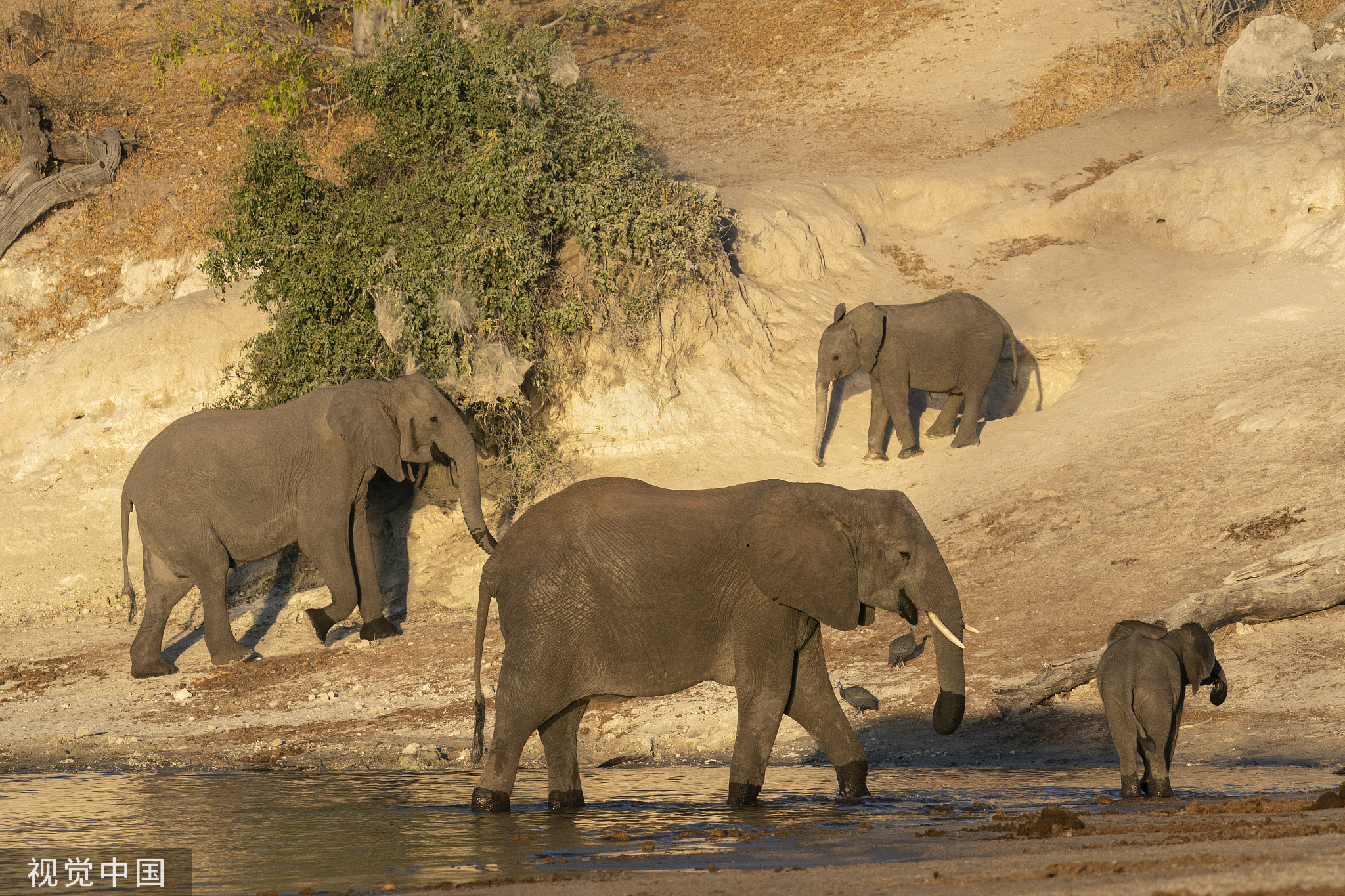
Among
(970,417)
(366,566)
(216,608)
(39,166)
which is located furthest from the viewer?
(39,166)

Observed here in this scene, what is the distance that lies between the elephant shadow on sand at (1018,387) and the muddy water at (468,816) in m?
10.1

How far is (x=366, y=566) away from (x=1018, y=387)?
32.6ft

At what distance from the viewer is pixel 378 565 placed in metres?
16.7

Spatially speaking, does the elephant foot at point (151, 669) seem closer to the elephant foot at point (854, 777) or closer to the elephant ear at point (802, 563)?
the elephant ear at point (802, 563)

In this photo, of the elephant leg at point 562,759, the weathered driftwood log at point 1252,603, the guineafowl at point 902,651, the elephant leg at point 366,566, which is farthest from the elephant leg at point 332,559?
the weathered driftwood log at point 1252,603

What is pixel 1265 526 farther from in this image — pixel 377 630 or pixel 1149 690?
pixel 377 630

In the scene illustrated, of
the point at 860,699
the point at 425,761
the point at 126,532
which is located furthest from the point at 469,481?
the point at 860,699

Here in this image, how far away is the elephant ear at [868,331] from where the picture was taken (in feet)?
57.6

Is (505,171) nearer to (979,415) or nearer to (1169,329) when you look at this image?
(979,415)

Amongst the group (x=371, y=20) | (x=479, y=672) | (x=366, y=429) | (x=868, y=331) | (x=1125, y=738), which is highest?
(x=371, y=20)

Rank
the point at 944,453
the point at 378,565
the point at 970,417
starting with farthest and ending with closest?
the point at 970,417 → the point at 944,453 → the point at 378,565

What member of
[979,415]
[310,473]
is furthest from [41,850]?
[979,415]

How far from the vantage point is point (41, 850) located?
705cm

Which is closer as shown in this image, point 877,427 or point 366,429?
point 366,429
